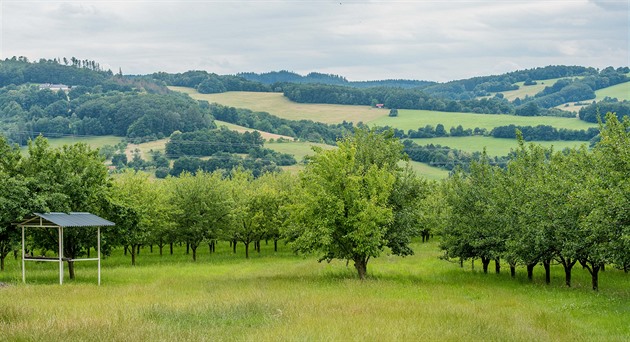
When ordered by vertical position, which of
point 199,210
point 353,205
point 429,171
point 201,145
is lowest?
point 429,171

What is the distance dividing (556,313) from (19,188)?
1085 inches

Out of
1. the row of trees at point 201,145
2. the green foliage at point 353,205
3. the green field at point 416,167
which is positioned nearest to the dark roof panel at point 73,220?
the green foliage at point 353,205

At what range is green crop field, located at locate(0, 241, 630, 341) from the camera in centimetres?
2198

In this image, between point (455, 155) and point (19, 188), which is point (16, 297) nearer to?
point (19, 188)

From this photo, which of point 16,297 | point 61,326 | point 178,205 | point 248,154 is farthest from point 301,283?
point 248,154

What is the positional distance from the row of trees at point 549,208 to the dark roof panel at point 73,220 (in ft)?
68.2

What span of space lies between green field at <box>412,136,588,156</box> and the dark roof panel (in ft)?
443

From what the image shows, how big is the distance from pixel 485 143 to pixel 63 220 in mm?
157883

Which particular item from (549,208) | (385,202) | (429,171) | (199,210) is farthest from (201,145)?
(549,208)

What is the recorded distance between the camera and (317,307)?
28047mm

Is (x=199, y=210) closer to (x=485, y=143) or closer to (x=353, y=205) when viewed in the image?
(x=353, y=205)

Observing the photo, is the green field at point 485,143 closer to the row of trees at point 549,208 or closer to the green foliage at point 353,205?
the row of trees at point 549,208

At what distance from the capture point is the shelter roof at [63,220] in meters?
37.3

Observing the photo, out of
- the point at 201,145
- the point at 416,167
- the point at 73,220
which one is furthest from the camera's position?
the point at 201,145
